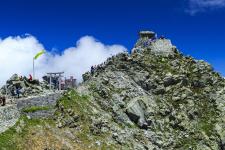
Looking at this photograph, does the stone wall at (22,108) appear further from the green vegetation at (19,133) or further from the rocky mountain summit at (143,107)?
the rocky mountain summit at (143,107)

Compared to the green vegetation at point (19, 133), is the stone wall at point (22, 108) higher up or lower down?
higher up

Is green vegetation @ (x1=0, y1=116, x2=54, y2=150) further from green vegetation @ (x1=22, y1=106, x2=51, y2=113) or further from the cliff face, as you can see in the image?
the cliff face

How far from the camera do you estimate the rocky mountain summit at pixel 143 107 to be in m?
87.4

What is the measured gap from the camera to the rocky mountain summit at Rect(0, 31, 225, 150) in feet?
287

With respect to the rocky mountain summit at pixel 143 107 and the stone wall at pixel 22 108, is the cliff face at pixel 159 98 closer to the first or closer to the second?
the rocky mountain summit at pixel 143 107

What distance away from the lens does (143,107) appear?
99.2m

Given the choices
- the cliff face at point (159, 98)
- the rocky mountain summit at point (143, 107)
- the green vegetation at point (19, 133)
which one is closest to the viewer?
the green vegetation at point (19, 133)

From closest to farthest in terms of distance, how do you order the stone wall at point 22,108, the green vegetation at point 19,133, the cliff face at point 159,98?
the green vegetation at point 19,133 < the stone wall at point 22,108 < the cliff face at point 159,98

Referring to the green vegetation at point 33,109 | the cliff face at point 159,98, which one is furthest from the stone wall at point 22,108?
the cliff face at point 159,98

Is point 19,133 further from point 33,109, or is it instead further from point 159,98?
point 159,98

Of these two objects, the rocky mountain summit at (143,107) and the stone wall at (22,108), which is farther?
the rocky mountain summit at (143,107)

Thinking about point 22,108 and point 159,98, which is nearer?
point 22,108

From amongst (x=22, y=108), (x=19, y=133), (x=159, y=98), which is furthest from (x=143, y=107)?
(x=19, y=133)

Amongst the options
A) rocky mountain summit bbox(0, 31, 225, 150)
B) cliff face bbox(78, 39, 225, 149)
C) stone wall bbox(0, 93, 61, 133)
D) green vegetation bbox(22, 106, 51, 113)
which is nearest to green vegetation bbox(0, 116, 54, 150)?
rocky mountain summit bbox(0, 31, 225, 150)
